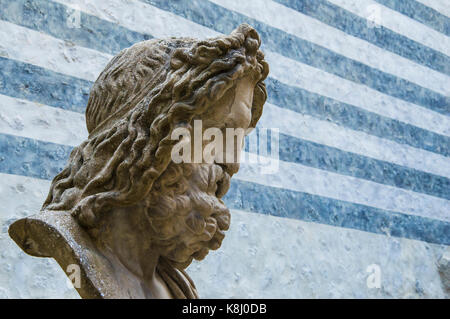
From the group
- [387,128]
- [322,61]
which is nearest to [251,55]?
[322,61]

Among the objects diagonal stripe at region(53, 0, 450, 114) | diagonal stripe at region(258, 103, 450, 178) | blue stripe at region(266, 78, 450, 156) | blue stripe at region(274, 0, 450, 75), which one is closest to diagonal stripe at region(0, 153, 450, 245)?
diagonal stripe at region(258, 103, 450, 178)

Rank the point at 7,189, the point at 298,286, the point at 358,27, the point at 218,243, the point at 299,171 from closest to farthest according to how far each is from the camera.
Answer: the point at 218,243 → the point at 7,189 → the point at 298,286 → the point at 299,171 → the point at 358,27

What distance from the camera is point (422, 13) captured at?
5059 millimetres

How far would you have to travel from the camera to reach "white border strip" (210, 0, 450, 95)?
4.01 m

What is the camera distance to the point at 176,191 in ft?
5.39

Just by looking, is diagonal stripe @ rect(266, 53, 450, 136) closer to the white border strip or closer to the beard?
the white border strip

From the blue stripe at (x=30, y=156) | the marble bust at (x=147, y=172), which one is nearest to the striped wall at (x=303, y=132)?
the blue stripe at (x=30, y=156)

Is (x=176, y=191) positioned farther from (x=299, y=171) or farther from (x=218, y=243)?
(x=299, y=171)

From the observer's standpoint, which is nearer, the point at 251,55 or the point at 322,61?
the point at 251,55

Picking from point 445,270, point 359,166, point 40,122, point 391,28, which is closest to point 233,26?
point 359,166

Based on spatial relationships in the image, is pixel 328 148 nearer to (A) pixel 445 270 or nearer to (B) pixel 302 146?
(B) pixel 302 146

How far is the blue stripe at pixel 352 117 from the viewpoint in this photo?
13.1 feet

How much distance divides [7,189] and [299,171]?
185cm

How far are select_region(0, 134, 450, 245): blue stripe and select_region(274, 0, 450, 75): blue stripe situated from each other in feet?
4.18
